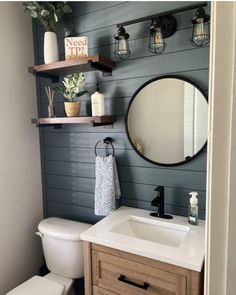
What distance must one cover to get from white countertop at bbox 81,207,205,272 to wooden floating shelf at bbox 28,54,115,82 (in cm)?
95

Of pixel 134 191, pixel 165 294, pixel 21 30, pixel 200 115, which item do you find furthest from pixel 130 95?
pixel 165 294

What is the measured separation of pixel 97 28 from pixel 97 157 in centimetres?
88

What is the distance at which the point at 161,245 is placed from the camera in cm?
111

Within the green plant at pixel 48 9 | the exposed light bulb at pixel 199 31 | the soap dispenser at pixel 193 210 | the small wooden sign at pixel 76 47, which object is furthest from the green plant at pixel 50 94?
the soap dispenser at pixel 193 210

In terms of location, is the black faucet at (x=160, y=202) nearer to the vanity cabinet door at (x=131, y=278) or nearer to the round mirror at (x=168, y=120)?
the round mirror at (x=168, y=120)

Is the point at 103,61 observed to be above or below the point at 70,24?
below

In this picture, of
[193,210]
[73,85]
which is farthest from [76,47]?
[193,210]

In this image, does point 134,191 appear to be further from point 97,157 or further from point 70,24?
point 70,24

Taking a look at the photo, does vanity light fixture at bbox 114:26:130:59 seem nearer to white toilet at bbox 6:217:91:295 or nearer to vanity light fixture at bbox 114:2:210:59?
vanity light fixture at bbox 114:2:210:59

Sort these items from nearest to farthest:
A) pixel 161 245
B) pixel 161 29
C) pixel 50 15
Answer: pixel 161 245 < pixel 161 29 < pixel 50 15

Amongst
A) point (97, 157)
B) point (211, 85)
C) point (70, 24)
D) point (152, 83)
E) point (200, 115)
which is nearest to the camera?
point (211, 85)

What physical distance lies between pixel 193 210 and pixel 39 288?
1090 millimetres

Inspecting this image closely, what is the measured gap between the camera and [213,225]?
1.36 feet

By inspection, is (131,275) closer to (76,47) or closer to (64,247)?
(64,247)
